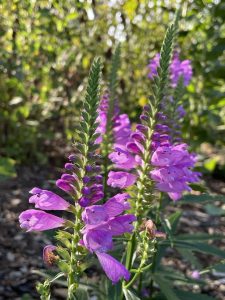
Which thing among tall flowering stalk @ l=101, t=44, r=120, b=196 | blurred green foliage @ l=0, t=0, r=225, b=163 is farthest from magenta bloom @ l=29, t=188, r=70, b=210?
blurred green foliage @ l=0, t=0, r=225, b=163

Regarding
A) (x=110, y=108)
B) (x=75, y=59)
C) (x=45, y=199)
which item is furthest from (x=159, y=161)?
(x=75, y=59)

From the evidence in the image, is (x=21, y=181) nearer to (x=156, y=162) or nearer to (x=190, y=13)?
(x=190, y=13)

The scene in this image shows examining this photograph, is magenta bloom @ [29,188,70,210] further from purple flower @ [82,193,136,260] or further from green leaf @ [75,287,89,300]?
green leaf @ [75,287,89,300]

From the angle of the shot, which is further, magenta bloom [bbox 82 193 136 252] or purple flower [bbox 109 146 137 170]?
purple flower [bbox 109 146 137 170]

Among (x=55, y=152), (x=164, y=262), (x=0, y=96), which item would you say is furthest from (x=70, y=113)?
(x=164, y=262)

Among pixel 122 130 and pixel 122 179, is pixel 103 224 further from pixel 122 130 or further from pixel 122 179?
pixel 122 130

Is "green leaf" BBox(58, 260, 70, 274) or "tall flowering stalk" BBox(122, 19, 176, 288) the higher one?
"tall flowering stalk" BBox(122, 19, 176, 288)

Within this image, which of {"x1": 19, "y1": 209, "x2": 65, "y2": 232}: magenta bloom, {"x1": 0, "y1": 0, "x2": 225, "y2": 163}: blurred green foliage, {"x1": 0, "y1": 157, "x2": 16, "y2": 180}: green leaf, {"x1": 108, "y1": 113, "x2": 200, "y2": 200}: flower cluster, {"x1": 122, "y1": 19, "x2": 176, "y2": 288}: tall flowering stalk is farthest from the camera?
{"x1": 0, "y1": 0, "x2": 225, "y2": 163}: blurred green foliage
